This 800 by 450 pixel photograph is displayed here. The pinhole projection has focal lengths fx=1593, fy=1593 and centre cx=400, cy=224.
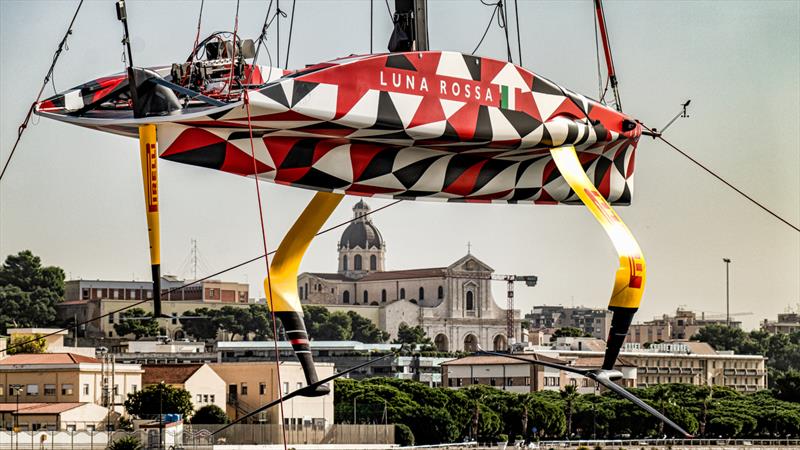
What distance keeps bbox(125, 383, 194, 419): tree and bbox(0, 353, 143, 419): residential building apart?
1.58m

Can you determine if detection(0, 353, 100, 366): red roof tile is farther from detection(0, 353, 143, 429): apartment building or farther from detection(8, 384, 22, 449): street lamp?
detection(8, 384, 22, 449): street lamp

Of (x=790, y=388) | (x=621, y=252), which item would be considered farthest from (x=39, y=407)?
(x=790, y=388)

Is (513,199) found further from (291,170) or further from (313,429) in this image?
(313,429)

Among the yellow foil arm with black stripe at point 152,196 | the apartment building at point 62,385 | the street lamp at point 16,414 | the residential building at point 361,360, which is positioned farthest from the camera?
the residential building at point 361,360

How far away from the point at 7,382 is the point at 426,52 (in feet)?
208

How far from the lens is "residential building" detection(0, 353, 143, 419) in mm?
81125

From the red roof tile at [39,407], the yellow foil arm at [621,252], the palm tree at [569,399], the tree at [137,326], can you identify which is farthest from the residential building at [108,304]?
the yellow foil arm at [621,252]

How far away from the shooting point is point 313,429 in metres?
80.1

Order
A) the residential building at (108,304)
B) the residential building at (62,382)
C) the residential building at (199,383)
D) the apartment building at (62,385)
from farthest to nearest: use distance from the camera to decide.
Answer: the residential building at (108,304)
the residential building at (199,383)
the residential building at (62,382)
the apartment building at (62,385)

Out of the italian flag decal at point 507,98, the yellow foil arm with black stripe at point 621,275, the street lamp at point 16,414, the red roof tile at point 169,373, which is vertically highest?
the italian flag decal at point 507,98

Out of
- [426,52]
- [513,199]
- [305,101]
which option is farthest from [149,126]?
[513,199]

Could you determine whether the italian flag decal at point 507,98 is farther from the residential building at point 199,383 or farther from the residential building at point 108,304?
the residential building at point 108,304

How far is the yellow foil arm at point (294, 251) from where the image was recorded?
2345 cm

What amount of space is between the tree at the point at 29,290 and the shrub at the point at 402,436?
7677cm
